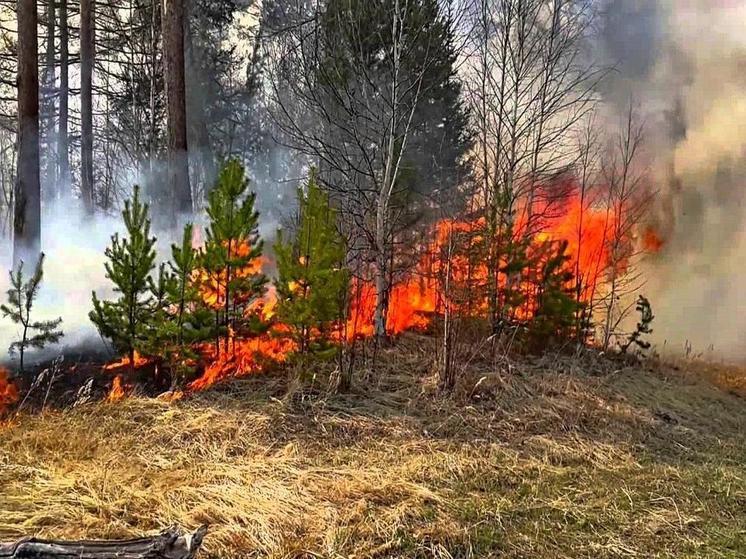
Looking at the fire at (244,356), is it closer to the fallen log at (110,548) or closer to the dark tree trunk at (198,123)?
the fallen log at (110,548)

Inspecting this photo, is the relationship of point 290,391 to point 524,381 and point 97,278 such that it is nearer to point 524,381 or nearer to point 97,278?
point 524,381

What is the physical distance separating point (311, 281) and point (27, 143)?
6014mm

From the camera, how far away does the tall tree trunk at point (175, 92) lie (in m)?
8.60

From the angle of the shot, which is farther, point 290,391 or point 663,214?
point 663,214

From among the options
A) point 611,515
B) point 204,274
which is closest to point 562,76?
point 204,274

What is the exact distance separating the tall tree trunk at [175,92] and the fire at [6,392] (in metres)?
4.11

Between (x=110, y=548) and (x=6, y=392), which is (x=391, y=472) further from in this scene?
(x=6, y=392)

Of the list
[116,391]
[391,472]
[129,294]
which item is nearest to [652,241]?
[391,472]

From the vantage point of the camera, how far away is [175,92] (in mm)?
8672

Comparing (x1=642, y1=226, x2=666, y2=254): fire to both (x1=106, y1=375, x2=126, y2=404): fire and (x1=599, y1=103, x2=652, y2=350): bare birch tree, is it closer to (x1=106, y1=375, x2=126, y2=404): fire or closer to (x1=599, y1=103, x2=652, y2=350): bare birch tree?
(x1=599, y1=103, x2=652, y2=350): bare birch tree

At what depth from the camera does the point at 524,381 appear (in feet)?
22.4

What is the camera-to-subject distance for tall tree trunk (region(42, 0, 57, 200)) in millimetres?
15266

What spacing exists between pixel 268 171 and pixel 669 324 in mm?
13048

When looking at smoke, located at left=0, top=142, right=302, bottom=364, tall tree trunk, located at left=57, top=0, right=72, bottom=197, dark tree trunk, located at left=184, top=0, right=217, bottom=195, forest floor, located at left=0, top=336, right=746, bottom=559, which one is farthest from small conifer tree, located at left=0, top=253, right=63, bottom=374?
tall tree trunk, located at left=57, top=0, right=72, bottom=197
